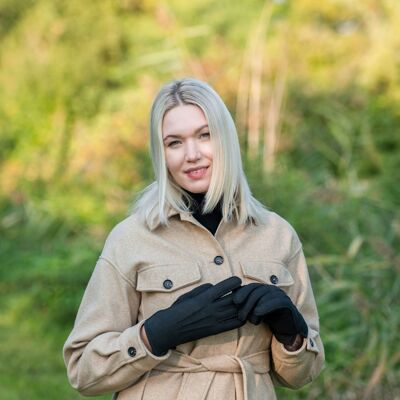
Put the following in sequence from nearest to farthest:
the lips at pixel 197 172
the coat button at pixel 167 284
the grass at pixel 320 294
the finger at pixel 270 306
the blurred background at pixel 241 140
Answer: the finger at pixel 270 306 → the coat button at pixel 167 284 → the lips at pixel 197 172 → the grass at pixel 320 294 → the blurred background at pixel 241 140

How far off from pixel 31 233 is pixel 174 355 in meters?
8.00

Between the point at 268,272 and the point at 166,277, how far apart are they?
0.32 meters

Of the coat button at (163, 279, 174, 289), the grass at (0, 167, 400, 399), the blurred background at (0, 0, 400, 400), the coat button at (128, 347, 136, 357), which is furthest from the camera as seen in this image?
the blurred background at (0, 0, 400, 400)

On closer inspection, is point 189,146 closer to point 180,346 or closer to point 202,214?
point 202,214

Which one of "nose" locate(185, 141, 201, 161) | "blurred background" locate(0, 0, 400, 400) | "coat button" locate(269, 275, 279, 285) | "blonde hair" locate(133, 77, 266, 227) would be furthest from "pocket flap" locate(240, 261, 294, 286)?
"blurred background" locate(0, 0, 400, 400)

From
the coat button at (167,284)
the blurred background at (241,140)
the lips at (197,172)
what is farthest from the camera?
the blurred background at (241,140)

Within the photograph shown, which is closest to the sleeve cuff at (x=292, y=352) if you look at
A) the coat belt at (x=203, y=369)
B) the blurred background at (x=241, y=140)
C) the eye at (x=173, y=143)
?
the coat belt at (x=203, y=369)

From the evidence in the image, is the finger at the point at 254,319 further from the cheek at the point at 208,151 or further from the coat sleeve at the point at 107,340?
the cheek at the point at 208,151

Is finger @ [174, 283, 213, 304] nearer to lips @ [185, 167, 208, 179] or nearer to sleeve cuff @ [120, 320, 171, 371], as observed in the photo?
sleeve cuff @ [120, 320, 171, 371]

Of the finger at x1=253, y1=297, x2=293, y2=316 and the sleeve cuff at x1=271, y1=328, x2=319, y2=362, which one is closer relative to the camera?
the finger at x1=253, y1=297, x2=293, y2=316

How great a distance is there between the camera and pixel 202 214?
123 inches

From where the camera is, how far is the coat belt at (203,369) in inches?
114

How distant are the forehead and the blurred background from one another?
10.0ft

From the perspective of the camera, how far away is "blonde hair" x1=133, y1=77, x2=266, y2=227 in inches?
119
